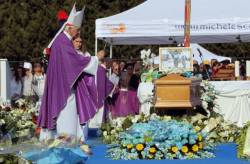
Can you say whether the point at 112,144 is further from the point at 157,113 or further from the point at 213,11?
the point at 213,11

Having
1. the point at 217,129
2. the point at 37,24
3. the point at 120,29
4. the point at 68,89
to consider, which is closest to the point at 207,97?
the point at 217,129

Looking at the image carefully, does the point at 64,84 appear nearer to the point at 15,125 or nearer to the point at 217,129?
the point at 15,125

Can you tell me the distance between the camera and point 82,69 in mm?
9766

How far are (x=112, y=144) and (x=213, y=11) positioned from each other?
24.9ft

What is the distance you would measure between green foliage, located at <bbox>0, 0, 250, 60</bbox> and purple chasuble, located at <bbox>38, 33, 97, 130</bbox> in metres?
20.4

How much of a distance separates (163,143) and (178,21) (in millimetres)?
8158

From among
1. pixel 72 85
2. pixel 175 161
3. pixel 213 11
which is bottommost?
pixel 175 161

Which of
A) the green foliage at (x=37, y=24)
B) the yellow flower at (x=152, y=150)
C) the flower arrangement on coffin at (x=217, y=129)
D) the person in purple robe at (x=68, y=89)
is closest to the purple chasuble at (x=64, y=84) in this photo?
the person in purple robe at (x=68, y=89)

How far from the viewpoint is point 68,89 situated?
391 inches

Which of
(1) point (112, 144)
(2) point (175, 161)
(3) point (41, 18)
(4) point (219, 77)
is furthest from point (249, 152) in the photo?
(3) point (41, 18)

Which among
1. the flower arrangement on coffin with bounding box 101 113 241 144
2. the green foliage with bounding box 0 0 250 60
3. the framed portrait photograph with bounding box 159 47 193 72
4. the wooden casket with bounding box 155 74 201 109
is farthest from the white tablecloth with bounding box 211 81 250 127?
the green foliage with bounding box 0 0 250 60

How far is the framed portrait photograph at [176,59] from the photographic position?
10.6 meters

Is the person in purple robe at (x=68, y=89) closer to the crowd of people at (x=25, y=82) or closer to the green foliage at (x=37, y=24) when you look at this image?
the crowd of people at (x=25, y=82)

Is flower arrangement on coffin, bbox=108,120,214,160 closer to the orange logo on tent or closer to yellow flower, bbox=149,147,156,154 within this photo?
yellow flower, bbox=149,147,156,154
